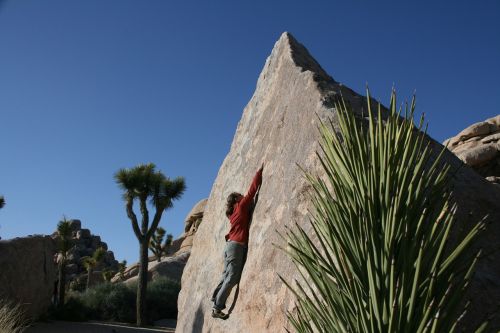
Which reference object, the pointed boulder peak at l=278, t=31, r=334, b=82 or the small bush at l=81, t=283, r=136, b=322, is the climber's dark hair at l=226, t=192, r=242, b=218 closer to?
the pointed boulder peak at l=278, t=31, r=334, b=82

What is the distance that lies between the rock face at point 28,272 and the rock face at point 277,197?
28.6 ft

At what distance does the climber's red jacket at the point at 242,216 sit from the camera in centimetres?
497

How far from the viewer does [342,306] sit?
7.73 ft

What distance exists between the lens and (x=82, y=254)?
5319cm

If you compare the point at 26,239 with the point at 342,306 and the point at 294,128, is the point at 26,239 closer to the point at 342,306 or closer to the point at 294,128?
the point at 294,128

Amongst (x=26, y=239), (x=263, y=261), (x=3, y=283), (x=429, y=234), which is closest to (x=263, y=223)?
(x=263, y=261)

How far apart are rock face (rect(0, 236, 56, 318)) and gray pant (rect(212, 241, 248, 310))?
34.7 feet

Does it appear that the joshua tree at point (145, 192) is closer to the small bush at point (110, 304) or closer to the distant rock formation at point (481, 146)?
the small bush at point (110, 304)

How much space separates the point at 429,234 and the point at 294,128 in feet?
8.42

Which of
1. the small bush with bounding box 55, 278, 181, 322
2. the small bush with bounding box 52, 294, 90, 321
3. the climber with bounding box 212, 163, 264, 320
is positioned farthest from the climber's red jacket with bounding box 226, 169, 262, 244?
the small bush with bounding box 55, 278, 181, 322

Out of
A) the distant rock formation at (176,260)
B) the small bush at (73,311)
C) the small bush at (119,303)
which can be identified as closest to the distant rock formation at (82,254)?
the distant rock formation at (176,260)

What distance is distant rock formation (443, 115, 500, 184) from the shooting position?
21.8m

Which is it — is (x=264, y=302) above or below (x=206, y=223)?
below

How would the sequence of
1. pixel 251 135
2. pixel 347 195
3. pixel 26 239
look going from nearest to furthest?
pixel 347 195 → pixel 251 135 → pixel 26 239
